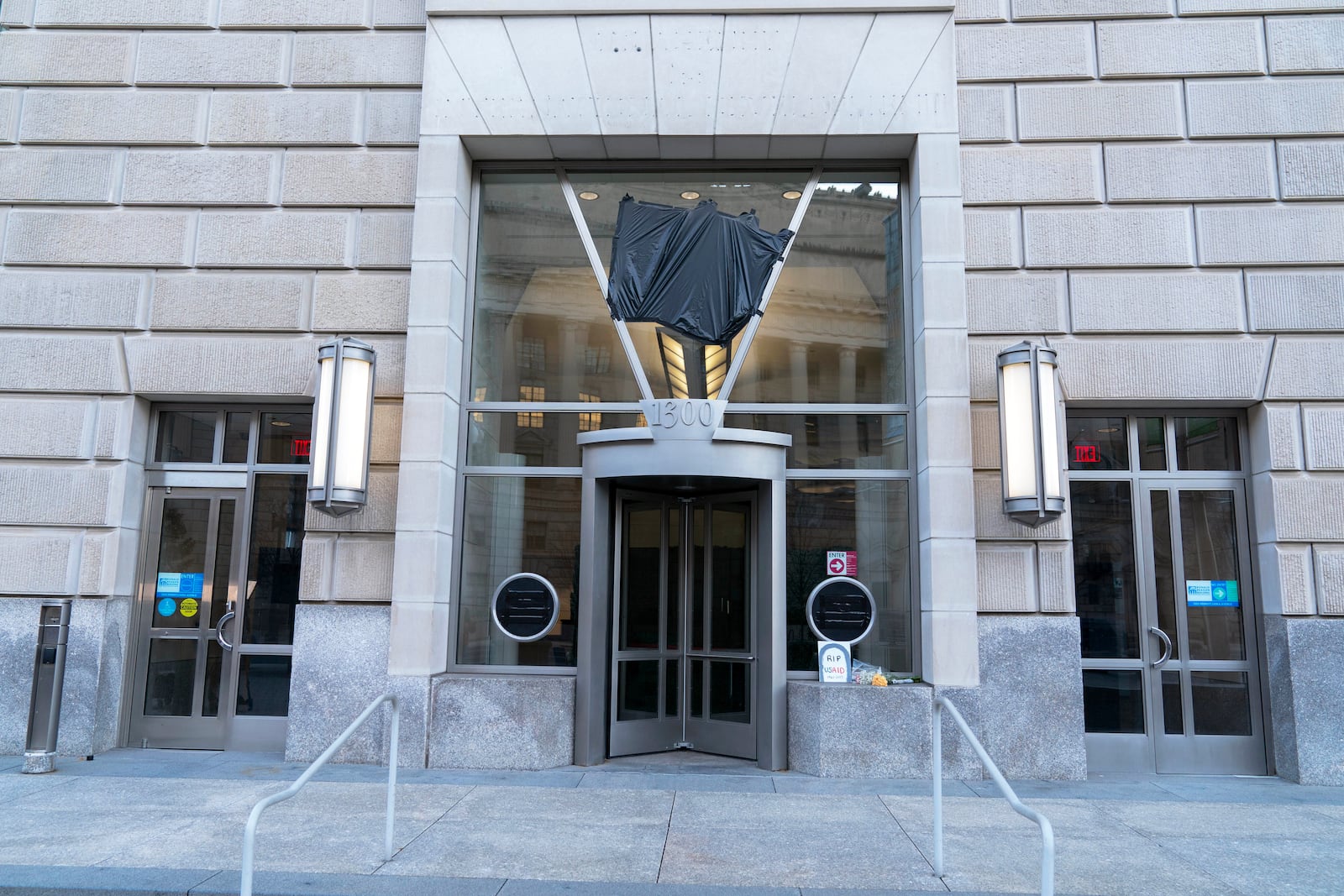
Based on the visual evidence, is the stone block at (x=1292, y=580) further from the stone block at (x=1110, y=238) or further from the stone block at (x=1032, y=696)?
the stone block at (x=1110, y=238)

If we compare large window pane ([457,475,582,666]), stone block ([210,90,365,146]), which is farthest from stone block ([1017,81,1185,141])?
stone block ([210,90,365,146])

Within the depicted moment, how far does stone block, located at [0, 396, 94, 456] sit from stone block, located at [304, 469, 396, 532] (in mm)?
2597

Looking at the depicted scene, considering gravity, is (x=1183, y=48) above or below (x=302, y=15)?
below

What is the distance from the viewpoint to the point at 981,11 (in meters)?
9.69

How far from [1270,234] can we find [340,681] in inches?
399

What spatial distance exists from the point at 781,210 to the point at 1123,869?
6.87 metres

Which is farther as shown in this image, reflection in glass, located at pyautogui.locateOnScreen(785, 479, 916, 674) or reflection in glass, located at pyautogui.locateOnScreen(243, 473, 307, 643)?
reflection in glass, located at pyautogui.locateOnScreen(243, 473, 307, 643)

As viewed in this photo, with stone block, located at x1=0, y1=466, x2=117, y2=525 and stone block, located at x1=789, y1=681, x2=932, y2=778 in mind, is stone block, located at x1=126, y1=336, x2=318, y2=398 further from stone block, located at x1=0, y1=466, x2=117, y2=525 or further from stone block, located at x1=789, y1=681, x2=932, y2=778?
stone block, located at x1=789, y1=681, x2=932, y2=778

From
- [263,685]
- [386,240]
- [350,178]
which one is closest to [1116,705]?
[263,685]

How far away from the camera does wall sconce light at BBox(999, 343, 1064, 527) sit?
27.8 ft

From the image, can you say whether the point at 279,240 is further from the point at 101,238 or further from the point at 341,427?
the point at 341,427

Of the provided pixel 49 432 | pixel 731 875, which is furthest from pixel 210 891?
pixel 49 432

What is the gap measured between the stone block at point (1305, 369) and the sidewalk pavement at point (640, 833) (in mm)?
3676

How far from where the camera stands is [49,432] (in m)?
9.57
